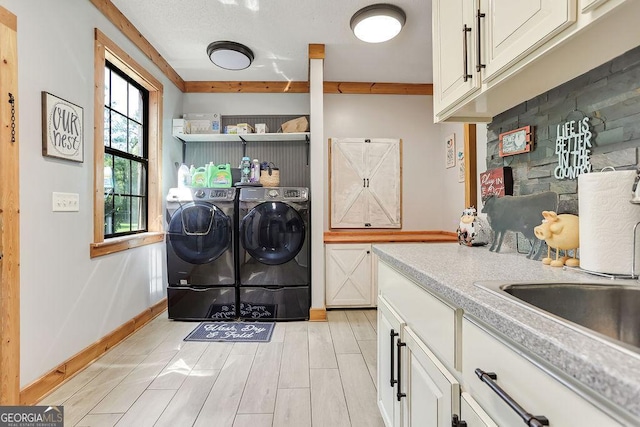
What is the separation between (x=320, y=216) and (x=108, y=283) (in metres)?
1.81

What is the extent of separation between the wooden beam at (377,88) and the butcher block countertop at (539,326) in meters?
3.14

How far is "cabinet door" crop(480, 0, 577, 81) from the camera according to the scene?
85 centimetres

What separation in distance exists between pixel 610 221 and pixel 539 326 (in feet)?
2.14

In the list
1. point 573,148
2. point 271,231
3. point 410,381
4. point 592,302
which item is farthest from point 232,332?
point 573,148

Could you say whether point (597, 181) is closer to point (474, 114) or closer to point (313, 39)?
point (474, 114)

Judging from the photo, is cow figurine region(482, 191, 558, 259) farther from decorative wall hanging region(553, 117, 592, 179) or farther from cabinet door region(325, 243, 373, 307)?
cabinet door region(325, 243, 373, 307)

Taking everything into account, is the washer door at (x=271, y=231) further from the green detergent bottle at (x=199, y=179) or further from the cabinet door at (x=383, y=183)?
the cabinet door at (x=383, y=183)

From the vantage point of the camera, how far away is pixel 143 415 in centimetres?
164

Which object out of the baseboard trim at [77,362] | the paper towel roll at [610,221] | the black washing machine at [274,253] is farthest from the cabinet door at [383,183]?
the paper towel roll at [610,221]

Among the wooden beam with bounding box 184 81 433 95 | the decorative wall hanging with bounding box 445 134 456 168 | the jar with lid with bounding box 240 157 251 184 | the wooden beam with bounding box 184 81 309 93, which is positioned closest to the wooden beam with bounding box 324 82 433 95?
the wooden beam with bounding box 184 81 433 95

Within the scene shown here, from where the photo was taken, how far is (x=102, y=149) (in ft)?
7.71

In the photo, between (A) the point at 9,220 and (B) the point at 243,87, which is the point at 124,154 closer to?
(A) the point at 9,220

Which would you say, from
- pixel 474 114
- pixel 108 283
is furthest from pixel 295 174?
pixel 474 114

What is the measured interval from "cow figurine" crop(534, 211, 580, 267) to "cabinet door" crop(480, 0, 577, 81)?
0.56 m
